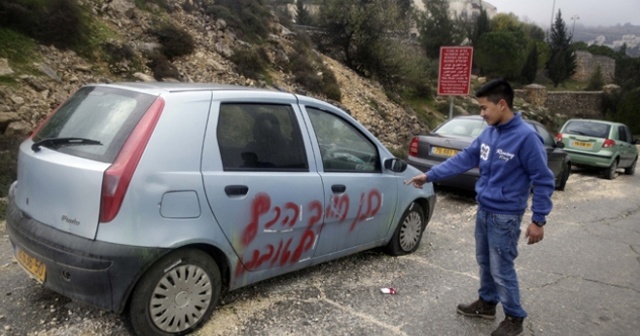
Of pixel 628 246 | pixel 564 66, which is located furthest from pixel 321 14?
pixel 564 66

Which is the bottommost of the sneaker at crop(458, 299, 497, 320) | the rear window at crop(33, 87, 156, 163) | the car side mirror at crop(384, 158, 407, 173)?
the sneaker at crop(458, 299, 497, 320)

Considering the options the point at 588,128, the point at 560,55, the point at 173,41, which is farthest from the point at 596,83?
the point at 173,41

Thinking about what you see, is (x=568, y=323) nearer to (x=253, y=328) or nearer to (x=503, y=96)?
(x=503, y=96)

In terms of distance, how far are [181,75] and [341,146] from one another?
9.77 meters

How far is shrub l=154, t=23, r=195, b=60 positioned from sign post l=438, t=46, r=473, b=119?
24.0ft

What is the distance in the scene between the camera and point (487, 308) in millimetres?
3688

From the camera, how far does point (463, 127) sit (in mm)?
8484

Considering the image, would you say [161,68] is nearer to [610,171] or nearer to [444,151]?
[444,151]

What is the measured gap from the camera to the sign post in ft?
40.5

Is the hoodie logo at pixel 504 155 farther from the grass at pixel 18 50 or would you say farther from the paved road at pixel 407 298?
the grass at pixel 18 50

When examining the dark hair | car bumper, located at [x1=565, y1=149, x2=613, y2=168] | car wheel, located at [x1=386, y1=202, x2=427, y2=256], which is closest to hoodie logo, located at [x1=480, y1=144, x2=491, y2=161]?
the dark hair

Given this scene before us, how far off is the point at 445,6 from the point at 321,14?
97.3 ft

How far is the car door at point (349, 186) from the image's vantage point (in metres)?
3.86

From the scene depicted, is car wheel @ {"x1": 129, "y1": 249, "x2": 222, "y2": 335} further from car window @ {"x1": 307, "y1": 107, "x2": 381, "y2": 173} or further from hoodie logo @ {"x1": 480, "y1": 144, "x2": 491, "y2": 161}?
hoodie logo @ {"x1": 480, "y1": 144, "x2": 491, "y2": 161}
